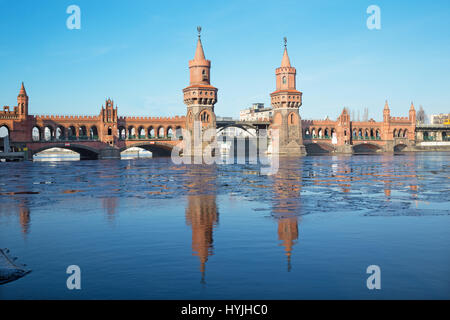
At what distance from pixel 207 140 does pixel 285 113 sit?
20.9 meters

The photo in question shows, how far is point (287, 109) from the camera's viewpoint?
102 meters

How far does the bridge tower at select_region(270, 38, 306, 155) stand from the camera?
10181cm

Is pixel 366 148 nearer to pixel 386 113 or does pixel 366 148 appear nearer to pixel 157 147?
pixel 386 113

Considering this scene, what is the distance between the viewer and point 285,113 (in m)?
103

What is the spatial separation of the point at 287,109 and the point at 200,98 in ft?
70.8

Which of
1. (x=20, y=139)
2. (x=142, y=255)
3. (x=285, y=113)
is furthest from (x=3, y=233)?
(x=285, y=113)

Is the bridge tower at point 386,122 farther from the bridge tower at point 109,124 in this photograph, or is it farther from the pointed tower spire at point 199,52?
the bridge tower at point 109,124

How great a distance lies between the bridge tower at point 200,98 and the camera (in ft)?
303

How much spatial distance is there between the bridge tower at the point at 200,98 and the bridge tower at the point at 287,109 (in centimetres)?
1713
